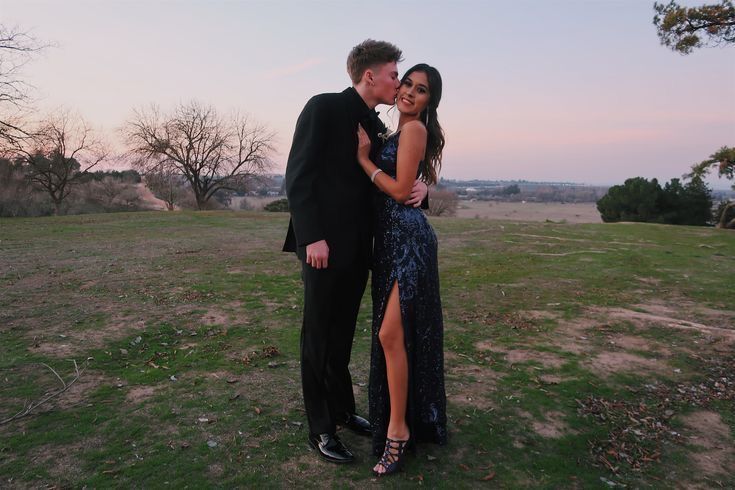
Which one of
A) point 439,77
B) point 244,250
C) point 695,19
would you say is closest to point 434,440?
point 439,77

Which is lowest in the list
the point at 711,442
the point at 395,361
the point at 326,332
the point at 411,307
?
the point at 711,442

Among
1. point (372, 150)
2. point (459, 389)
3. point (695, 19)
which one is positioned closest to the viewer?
point (372, 150)

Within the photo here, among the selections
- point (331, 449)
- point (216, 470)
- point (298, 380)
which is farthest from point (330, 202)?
point (298, 380)

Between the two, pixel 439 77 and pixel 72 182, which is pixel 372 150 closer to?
pixel 439 77

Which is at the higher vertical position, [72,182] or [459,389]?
[72,182]

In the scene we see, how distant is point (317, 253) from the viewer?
256 centimetres

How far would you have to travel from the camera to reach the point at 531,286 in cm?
724

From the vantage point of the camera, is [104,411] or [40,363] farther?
[40,363]

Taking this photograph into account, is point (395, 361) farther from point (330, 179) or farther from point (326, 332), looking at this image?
point (330, 179)

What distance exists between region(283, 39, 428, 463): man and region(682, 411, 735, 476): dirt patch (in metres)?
2.11

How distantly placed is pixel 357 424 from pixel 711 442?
227cm

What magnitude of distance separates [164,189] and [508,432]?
123ft

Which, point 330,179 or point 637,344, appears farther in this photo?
point 637,344

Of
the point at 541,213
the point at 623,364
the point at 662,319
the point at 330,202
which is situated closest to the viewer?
the point at 330,202
